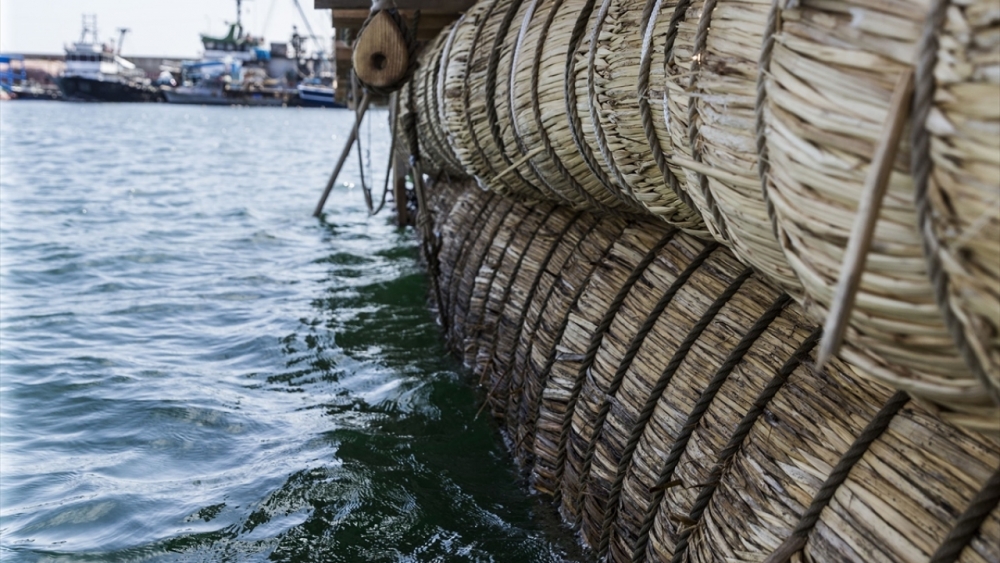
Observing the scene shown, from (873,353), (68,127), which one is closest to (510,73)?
(873,353)

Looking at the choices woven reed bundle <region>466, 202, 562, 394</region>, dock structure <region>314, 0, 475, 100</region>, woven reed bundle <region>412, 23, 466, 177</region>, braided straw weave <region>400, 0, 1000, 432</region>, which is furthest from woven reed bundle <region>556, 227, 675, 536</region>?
dock structure <region>314, 0, 475, 100</region>

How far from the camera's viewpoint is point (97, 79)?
7888 centimetres

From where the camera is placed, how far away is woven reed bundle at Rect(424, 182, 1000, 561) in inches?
68.2

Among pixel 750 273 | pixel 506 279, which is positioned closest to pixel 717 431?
pixel 750 273

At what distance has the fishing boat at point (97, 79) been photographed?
77.7 m

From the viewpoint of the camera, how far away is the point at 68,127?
42.4m

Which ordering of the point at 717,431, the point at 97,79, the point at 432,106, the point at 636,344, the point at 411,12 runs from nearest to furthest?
1. the point at 717,431
2. the point at 636,344
3. the point at 432,106
4. the point at 411,12
5. the point at 97,79

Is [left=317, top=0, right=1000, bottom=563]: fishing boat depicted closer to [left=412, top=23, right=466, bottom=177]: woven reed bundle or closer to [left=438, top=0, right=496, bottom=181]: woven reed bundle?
[left=438, top=0, right=496, bottom=181]: woven reed bundle

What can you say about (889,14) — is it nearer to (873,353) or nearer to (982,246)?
(982,246)

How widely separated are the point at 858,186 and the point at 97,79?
86.2m

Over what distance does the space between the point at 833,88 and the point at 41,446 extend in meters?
4.81

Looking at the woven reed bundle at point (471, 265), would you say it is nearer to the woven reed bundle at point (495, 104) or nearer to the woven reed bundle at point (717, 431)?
the woven reed bundle at point (495, 104)

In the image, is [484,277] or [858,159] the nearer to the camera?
[858,159]

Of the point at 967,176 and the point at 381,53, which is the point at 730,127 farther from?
the point at 381,53
